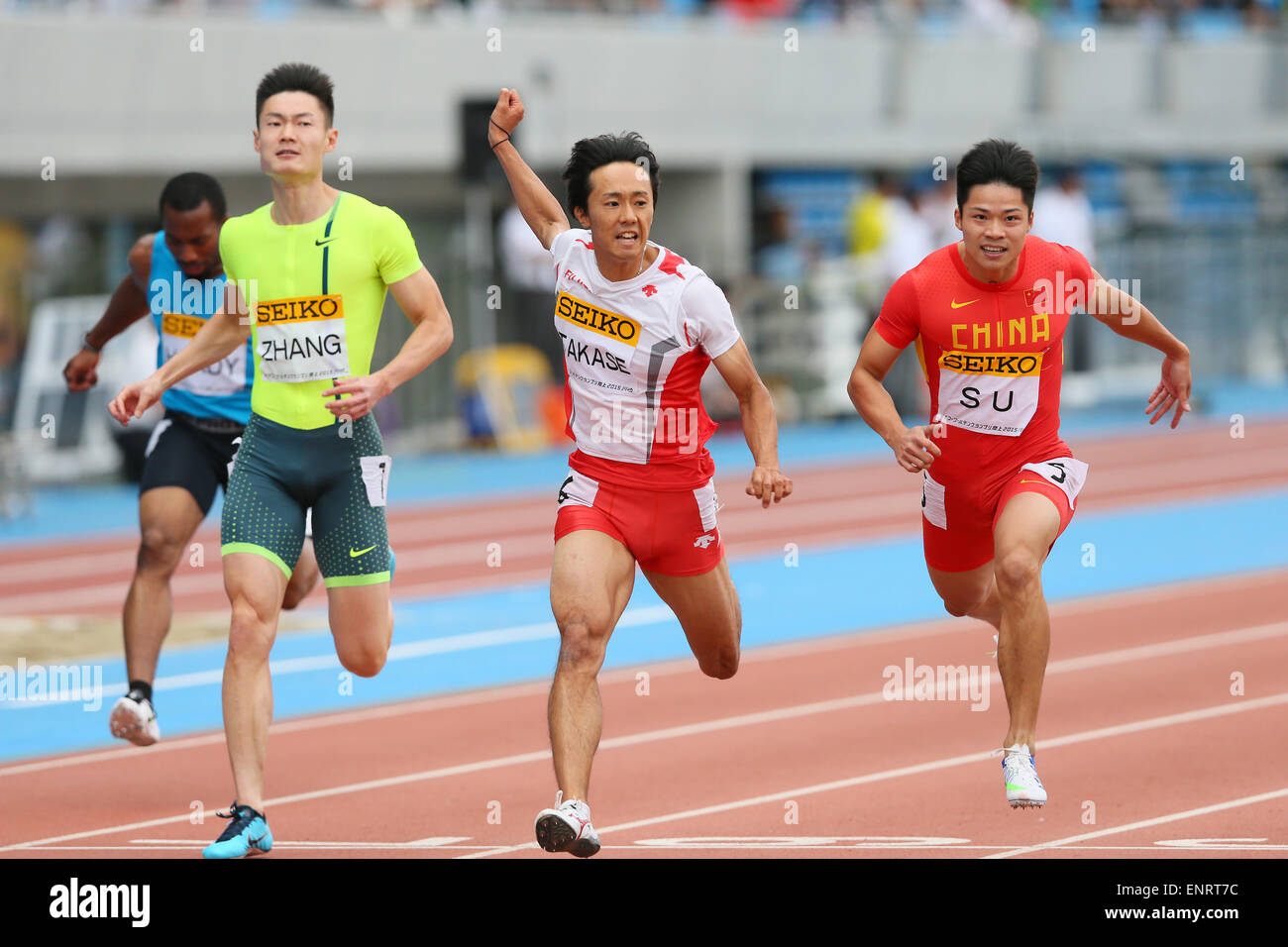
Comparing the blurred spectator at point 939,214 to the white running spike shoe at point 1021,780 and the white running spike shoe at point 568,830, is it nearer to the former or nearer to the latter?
the white running spike shoe at point 1021,780

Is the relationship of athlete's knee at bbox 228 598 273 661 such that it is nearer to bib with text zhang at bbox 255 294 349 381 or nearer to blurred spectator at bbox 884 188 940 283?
bib with text zhang at bbox 255 294 349 381

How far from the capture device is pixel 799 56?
25.9m

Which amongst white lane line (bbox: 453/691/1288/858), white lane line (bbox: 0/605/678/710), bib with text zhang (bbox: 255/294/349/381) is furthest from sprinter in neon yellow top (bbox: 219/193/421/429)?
white lane line (bbox: 0/605/678/710)

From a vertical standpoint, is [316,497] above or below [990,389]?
below

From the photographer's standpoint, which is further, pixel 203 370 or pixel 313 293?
pixel 203 370

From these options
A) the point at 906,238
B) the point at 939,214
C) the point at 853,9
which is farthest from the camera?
the point at 853,9

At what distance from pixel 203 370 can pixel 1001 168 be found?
11.5ft

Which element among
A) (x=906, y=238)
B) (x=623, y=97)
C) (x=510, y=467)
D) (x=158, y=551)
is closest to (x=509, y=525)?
(x=510, y=467)

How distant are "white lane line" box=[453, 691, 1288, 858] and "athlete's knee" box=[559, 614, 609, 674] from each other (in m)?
0.86

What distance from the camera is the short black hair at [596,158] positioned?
6.76m

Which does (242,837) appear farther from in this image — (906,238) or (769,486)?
(906,238)

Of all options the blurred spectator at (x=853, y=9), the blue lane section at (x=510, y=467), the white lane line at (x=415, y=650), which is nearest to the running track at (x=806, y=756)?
the white lane line at (x=415, y=650)

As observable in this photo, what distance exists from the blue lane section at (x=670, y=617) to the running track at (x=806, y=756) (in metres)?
0.12

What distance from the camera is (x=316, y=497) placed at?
7.12 meters
